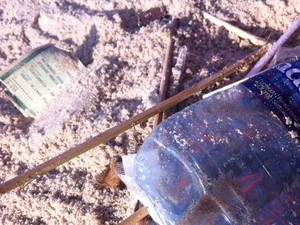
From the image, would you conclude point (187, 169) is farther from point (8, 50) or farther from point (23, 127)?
point (8, 50)

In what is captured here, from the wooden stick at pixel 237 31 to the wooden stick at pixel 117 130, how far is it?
80 mm

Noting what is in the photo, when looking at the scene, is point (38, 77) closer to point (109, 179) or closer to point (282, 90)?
point (109, 179)

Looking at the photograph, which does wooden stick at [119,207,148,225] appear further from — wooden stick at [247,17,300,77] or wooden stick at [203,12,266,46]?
wooden stick at [203,12,266,46]

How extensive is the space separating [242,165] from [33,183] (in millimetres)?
1029

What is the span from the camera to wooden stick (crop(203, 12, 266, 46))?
212 cm

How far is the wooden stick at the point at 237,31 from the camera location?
2.12m

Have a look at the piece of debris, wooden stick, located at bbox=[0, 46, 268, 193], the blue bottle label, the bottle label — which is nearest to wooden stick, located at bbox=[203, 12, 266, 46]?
wooden stick, located at bbox=[0, 46, 268, 193]

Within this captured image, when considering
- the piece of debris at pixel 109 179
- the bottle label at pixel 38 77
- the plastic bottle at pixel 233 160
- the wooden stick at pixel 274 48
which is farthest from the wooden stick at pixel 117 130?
the bottle label at pixel 38 77

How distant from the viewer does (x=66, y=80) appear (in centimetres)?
232

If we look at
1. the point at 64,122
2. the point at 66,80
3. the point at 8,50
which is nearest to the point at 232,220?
the point at 64,122

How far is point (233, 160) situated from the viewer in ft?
4.64

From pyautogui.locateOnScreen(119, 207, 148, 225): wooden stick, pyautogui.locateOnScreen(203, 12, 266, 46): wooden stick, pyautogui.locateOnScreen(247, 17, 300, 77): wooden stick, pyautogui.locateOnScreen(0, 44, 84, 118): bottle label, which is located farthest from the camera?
pyautogui.locateOnScreen(0, 44, 84, 118): bottle label

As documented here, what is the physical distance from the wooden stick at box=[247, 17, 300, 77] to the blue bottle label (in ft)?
1.24

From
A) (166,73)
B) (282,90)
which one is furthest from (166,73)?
(282,90)
